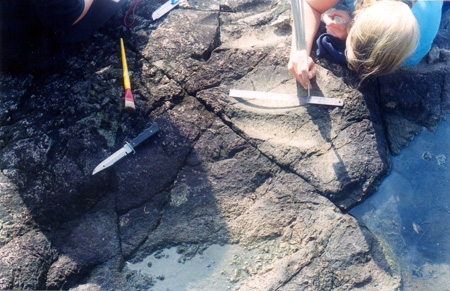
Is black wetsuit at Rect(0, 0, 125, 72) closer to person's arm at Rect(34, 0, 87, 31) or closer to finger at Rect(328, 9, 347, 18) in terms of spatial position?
person's arm at Rect(34, 0, 87, 31)

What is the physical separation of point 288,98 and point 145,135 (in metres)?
0.95

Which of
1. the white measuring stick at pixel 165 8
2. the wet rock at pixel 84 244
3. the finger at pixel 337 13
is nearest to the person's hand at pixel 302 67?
the finger at pixel 337 13

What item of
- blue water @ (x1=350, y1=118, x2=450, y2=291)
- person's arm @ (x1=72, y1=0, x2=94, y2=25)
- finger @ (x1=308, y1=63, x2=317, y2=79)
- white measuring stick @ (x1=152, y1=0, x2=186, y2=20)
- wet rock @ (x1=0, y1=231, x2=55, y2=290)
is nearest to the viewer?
wet rock @ (x1=0, y1=231, x2=55, y2=290)

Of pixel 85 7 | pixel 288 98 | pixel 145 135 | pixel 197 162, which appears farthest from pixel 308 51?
pixel 85 7

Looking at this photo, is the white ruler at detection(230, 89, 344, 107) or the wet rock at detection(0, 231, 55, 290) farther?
the white ruler at detection(230, 89, 344, 107)

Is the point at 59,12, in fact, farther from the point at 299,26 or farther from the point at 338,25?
the point at 338,25

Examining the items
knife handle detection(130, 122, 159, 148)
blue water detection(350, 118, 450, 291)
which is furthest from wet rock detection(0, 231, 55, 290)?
blue water detection(350, 118, 450, 291)

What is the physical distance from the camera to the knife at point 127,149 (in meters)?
2.12

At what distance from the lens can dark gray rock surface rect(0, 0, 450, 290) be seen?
1.99 m

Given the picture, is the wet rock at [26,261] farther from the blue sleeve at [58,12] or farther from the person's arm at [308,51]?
the person's arm at [308,51]

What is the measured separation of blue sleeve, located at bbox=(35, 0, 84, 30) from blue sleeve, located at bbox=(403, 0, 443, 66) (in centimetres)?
213

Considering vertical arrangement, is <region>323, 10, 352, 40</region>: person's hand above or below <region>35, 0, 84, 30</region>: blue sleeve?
below

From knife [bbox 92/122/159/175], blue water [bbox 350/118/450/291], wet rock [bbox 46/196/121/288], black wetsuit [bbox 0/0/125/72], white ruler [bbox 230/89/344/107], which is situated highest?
black wetsuit [bbox 0/0/125/72]

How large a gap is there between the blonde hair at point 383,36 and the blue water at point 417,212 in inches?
25.1
